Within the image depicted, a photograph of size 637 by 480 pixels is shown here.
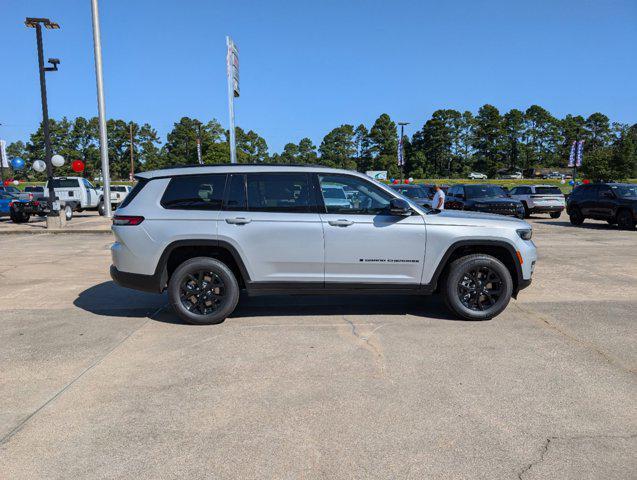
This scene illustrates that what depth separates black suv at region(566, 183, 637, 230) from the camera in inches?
643

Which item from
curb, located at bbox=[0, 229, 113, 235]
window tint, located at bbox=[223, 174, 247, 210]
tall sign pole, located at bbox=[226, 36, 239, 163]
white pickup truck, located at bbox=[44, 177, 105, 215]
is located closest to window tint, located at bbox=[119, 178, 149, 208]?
window tint, located at bbox=[223, 174, 247, 210]

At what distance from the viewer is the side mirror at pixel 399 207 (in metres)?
5.30

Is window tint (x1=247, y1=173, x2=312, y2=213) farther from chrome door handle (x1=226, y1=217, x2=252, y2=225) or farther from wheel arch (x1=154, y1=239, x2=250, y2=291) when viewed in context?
wheel arch (x1=154, y1=239, x2=250, y2=291)

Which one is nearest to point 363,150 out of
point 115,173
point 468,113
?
point 468,113

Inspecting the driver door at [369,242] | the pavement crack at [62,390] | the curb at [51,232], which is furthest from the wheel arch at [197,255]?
the curb at [51,232]

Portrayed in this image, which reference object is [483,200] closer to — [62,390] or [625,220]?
[625,220]

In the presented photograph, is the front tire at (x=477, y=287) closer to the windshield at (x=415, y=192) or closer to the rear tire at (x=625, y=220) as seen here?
the rear tire at (x=625, y=220)

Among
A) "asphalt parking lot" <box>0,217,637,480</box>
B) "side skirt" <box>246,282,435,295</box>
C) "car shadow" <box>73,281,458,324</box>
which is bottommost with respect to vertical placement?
"car shadow" <box>73,281,458,324</box>

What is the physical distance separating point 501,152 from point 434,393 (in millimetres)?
112727

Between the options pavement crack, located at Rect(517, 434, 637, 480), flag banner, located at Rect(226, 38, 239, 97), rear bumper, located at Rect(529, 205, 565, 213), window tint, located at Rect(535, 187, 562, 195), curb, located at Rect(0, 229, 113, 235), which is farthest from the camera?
flag banner, located at Rect(226, 38, 239, 97)

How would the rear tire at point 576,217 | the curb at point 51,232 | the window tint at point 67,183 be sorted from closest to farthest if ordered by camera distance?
1. the curb at point 51,232
2. the rear tire at point 576,217
3. the window tint at point 67,183

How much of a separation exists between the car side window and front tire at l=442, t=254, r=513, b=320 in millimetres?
1149

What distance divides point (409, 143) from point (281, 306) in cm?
11694

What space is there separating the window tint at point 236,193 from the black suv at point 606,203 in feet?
51.4
